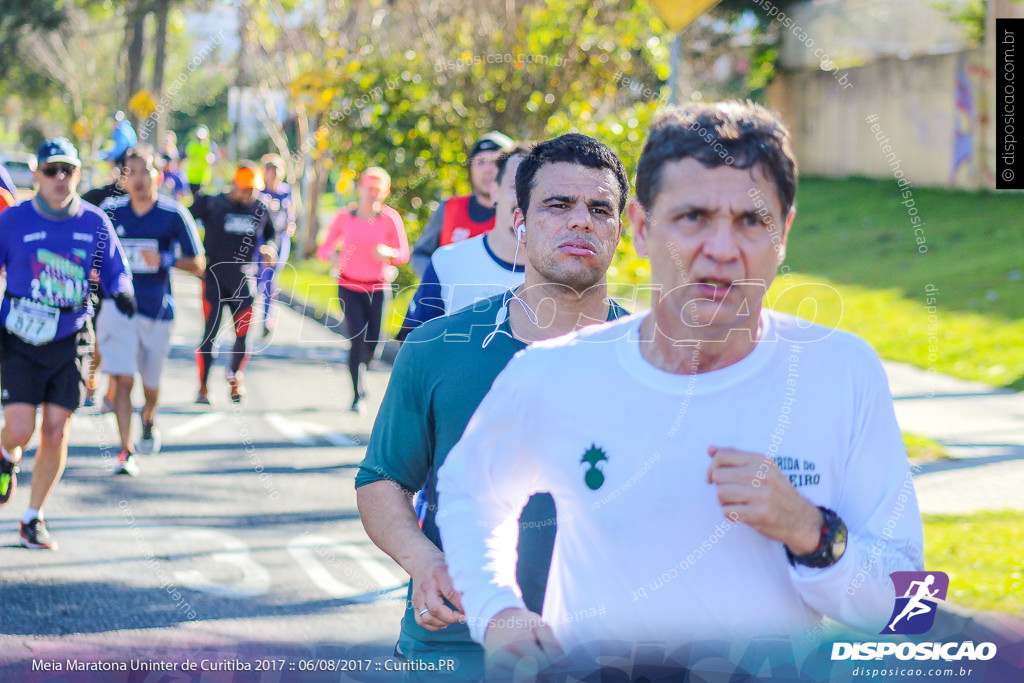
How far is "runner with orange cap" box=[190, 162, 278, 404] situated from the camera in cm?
1142

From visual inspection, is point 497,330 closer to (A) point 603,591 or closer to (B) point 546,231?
(B) point 546,231

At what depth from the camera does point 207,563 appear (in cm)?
662

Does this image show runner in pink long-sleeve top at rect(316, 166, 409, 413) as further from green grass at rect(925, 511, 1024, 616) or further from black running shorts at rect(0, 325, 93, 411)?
green grass at rect(925, 511, 1024, 616)

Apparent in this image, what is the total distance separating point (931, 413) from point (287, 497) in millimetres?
5481

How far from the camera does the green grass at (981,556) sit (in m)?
5.75

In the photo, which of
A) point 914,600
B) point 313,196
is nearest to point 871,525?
point 914,600

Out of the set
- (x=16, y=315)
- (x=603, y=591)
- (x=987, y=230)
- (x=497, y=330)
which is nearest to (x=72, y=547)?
(x=16, y=315)

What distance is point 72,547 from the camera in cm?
675

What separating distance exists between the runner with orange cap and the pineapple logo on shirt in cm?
935

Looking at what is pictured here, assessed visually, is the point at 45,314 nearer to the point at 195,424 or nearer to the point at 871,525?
the point at 195,424

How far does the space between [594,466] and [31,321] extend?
533 cm

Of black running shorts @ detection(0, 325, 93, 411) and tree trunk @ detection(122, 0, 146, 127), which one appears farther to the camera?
tree trunk @ detection(122, 0, 146, 127)

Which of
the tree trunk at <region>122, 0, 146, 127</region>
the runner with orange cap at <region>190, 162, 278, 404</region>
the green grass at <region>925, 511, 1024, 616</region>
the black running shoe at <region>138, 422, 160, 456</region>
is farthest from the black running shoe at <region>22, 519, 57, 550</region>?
the tree trunk at <region>122, 0, 146, 127</region>

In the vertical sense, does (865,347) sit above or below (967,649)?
above
